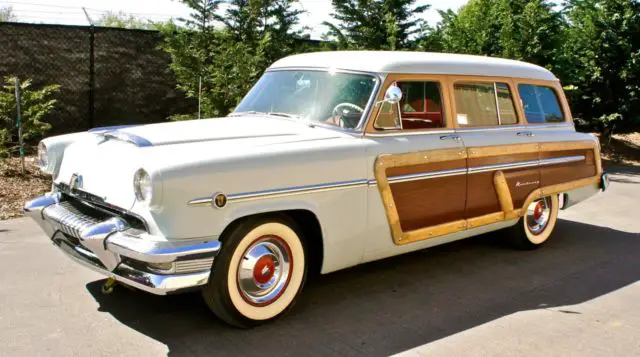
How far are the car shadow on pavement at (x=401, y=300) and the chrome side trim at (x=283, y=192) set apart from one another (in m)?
0.86

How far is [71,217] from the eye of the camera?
13.0 feet

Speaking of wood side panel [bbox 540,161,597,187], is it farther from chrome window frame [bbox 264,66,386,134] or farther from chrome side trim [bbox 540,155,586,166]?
chrome window frame [bbox 264,66,386,134]

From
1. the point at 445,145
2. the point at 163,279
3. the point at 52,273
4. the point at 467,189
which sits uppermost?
the point at 445,145

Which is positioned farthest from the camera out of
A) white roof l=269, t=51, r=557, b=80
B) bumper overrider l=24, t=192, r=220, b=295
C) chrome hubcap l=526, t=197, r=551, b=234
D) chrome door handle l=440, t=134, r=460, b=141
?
chrome hubcap l=526, t=197, r=551, b=234

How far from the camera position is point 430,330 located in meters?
4.00

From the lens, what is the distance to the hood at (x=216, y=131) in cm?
396

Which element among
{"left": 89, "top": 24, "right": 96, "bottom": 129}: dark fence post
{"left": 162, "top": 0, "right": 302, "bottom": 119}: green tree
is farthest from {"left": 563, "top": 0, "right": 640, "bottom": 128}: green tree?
{"left": 89, "top": 24, "right": 96, "bottom": 129}: dark fence post

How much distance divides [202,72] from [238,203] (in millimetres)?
7166

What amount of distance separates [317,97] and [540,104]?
8.36 feet

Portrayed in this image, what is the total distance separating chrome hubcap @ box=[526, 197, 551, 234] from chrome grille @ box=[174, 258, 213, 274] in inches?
139

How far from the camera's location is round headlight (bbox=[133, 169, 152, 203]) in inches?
138

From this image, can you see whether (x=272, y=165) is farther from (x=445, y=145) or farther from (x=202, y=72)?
(x=202, y=72)

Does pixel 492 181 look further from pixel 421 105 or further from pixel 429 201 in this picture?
pixel 421 105

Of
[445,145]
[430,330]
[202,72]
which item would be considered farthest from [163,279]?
[202,72]
